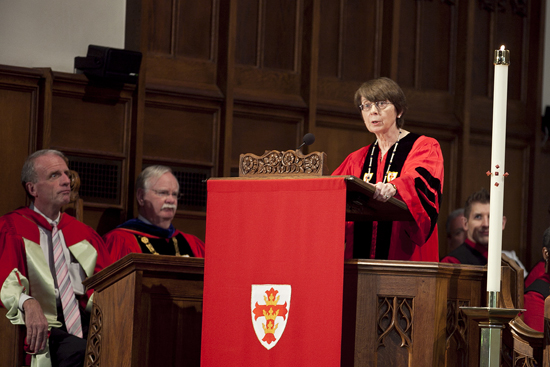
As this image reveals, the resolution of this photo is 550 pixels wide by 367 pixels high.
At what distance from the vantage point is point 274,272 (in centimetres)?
304

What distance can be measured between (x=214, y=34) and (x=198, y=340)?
3173 mm

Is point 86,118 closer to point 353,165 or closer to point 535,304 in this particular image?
point 353,165

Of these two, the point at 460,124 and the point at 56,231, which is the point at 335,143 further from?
the point at 56,231

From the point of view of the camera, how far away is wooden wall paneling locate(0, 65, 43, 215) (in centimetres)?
550

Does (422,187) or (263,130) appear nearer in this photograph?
(422,187)

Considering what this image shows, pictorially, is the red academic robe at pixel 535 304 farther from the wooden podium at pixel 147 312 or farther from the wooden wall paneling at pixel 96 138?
the wooden wall paneling at pixel 96 138

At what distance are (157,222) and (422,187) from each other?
99.4 inches

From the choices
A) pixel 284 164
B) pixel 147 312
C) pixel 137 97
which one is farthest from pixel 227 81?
pixel 284 164

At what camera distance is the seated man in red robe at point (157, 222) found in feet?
17.5

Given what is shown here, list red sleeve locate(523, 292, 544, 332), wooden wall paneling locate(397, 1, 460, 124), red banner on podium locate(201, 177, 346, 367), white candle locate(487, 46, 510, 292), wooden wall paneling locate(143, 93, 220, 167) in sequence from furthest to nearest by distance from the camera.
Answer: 1. wooden wall paneling locate(397, 1, 460, 124)
2. wooden wall paneling locate(143, 93, 220, 167)
3. red sleeve locate(523, 292, 544, 332)
4. red banner on podium locate(201, 177, 346, 367)
5. white candle locate(487, 46, 510, 292)

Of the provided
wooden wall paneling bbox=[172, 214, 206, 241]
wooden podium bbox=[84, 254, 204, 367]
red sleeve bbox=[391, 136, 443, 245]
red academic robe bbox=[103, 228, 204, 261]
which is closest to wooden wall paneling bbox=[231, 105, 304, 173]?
wooden wall paneling bbox=[172, 214, 206, 241]

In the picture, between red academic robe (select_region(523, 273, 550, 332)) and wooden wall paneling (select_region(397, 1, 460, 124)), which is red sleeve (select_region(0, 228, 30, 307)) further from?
wooden wall paneling (select_region(397, 1, 460, 124))

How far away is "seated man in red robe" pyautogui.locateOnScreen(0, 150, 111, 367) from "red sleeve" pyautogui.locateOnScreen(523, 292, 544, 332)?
88.3 inches

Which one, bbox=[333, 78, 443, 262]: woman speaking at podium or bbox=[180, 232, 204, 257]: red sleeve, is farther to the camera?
bbox=[180, 232, 204, 257]: red sleeve
